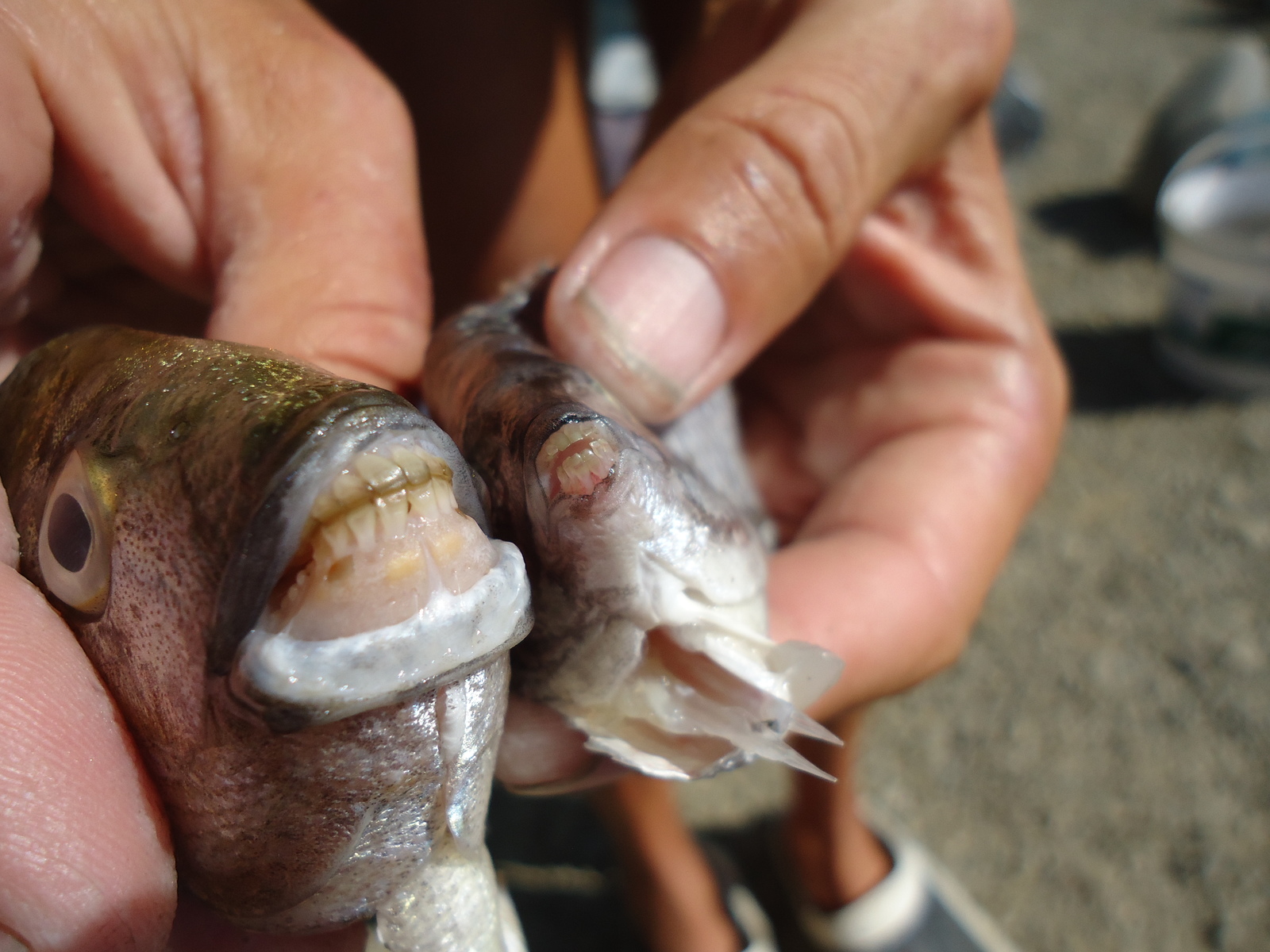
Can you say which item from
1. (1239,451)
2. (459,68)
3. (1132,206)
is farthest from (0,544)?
(1132,206)

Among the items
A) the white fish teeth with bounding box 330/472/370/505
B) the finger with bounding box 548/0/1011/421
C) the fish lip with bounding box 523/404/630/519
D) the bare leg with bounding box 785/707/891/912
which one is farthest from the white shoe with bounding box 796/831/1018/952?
the white fish teeth with bounding box 330/472/370/505

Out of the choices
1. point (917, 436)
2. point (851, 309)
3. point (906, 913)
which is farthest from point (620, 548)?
point (906, 913)

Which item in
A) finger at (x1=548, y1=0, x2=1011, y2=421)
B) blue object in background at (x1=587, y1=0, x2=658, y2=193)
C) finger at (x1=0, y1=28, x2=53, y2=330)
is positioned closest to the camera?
finger at (x1=0, y1=28, x2=53, y2=330)

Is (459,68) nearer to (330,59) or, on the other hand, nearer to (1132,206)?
(330,59)

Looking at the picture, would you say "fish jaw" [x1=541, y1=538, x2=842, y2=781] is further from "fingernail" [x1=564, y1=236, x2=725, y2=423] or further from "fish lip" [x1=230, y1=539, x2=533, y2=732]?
"fingernail" [x1=564, y1=236, x2=725, y2=423]

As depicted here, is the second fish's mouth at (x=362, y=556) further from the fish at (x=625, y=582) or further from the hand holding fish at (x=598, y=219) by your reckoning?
the hand holding fish at (x=598, y=219)

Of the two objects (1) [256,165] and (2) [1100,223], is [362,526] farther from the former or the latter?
(2) [1100,223]

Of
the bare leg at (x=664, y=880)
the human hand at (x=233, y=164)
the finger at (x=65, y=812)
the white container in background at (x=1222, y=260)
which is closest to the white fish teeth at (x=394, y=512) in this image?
the finger at (x=65, y=812)
